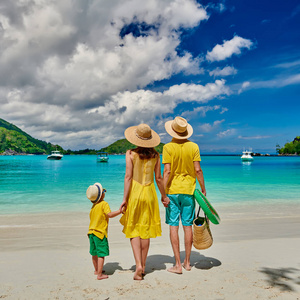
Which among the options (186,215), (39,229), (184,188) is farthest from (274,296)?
(39,229)

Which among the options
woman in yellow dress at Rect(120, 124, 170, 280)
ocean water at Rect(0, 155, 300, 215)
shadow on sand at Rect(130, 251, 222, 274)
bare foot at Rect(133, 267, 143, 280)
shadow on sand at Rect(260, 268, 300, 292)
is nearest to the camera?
shadow on sand at Rect(260, 268, 300, 292)

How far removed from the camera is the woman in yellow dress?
3.57 metres

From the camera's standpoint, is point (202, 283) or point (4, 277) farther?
point (4, 277)

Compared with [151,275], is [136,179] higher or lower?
higher

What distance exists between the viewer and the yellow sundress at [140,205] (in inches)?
141

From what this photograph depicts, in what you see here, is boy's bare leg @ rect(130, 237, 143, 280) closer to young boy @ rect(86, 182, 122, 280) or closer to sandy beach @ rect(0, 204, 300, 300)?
sandy beach @ rect(0, 204, 300, 300)

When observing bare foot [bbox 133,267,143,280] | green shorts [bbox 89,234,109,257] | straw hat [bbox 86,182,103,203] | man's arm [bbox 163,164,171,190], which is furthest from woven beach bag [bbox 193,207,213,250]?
straw hat [bbox 86,182,103,203]

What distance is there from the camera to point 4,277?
11.9 feet

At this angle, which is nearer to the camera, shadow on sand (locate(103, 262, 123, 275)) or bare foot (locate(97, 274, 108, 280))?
bare foot (locate(97, 274, 108, 280))

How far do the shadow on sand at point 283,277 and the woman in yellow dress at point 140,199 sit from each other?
5.36ft

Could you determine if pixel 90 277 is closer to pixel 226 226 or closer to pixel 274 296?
pixel 274 296

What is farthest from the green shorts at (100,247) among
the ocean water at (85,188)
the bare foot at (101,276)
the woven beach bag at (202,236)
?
the ocean water at (85,188)

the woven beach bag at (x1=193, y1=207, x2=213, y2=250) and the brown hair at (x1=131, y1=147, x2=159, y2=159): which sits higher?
the brown hair at (x1=131, y1=147, x2=159, y2=159)

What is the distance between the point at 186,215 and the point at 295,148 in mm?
215605
